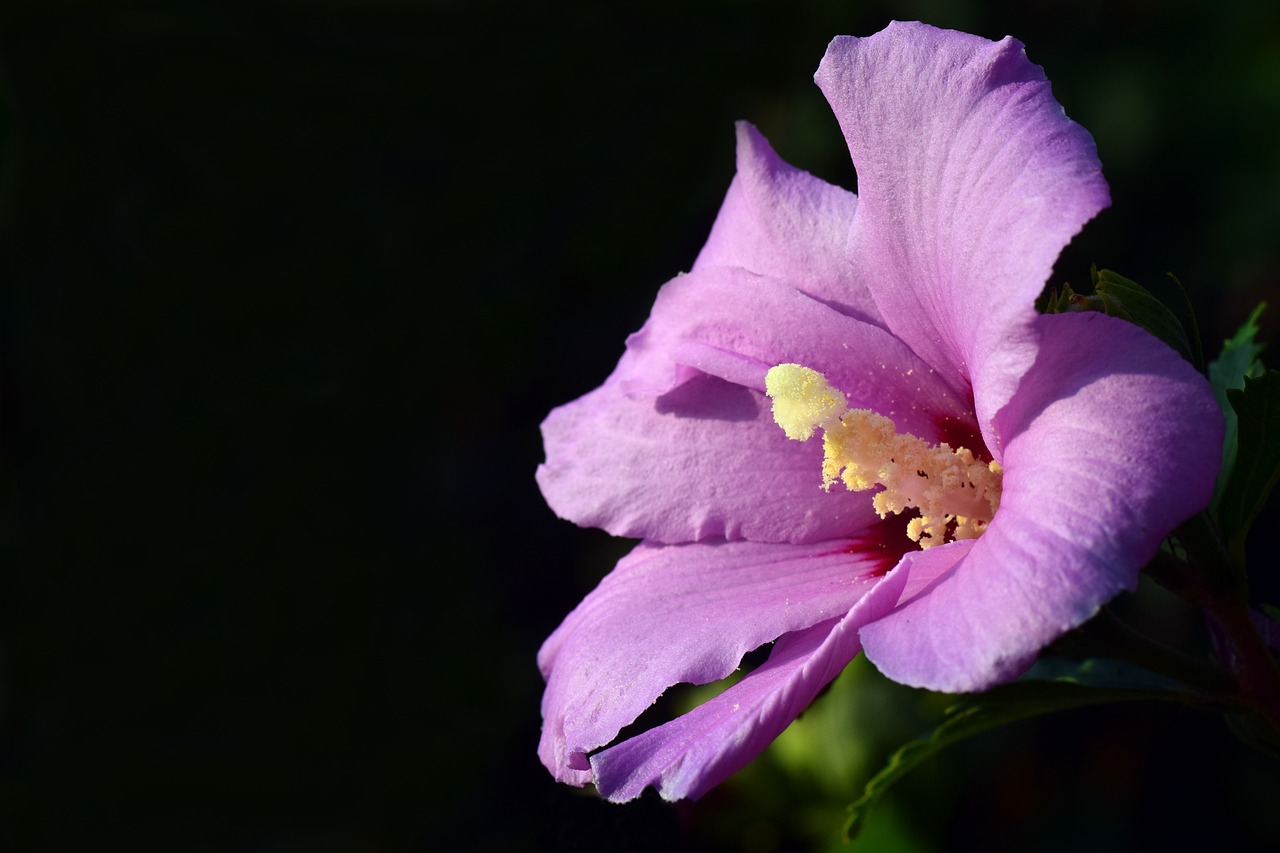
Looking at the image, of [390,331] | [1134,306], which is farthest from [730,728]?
[390,331]

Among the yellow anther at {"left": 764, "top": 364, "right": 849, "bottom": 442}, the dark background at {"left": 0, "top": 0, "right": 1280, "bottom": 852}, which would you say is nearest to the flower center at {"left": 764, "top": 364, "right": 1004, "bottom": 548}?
the yellow anther at {"left": 764, "top": 364, "right": 849, "bottom": 442}

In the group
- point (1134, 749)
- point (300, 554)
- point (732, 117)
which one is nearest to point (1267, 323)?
point (1134, 749)

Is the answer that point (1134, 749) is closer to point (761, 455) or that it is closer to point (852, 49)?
point (761, 455)

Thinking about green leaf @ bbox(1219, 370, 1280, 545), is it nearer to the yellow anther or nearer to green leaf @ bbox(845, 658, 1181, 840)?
green leaf @ bbox(845, 658, 1181, 840)

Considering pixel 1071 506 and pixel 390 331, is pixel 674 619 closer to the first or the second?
pixel 1071 506

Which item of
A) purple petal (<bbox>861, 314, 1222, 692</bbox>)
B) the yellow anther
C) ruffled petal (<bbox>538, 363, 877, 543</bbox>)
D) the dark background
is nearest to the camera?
purple petal (<bbox>861, 314, 1222, 692</bbox>)

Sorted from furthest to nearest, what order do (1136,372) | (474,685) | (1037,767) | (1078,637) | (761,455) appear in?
(474,685)
(1037,767)
(761,455)
(1078,637)
(1136,372)
